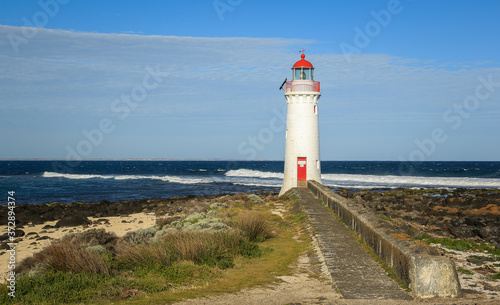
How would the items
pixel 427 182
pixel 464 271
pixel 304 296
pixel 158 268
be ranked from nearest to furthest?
pixel 304 296
pixel 464 271
pixel 158 268
pixel 427 182

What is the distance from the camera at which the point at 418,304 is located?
491 cm

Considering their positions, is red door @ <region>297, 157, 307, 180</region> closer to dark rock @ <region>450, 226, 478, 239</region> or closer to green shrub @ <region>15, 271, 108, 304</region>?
dark rock @ <region>450, 226, 478, 239</region>

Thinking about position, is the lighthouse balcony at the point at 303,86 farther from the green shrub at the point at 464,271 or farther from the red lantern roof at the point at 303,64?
the green shrub at the point at 464,271

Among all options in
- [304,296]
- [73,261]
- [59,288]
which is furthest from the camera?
[73,261]

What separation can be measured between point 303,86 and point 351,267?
13.5m

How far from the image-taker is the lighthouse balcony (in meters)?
19.3

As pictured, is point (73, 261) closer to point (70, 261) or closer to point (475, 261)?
point (70, 261)

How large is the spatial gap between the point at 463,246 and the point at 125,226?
458 inches

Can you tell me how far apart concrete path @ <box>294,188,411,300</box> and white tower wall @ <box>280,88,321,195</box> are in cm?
896

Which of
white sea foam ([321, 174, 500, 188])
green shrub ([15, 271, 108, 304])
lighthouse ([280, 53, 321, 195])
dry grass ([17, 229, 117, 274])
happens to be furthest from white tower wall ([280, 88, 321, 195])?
white sea foam ([321, 174, 500, 188])

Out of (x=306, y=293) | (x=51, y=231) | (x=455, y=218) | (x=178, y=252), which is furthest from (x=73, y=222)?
(x=455, y=218)

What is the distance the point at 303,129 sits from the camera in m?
19.4

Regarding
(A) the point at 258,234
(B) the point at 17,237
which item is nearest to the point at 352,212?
(A) the point at 258,234

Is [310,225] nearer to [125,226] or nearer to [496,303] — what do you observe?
[496,303]
